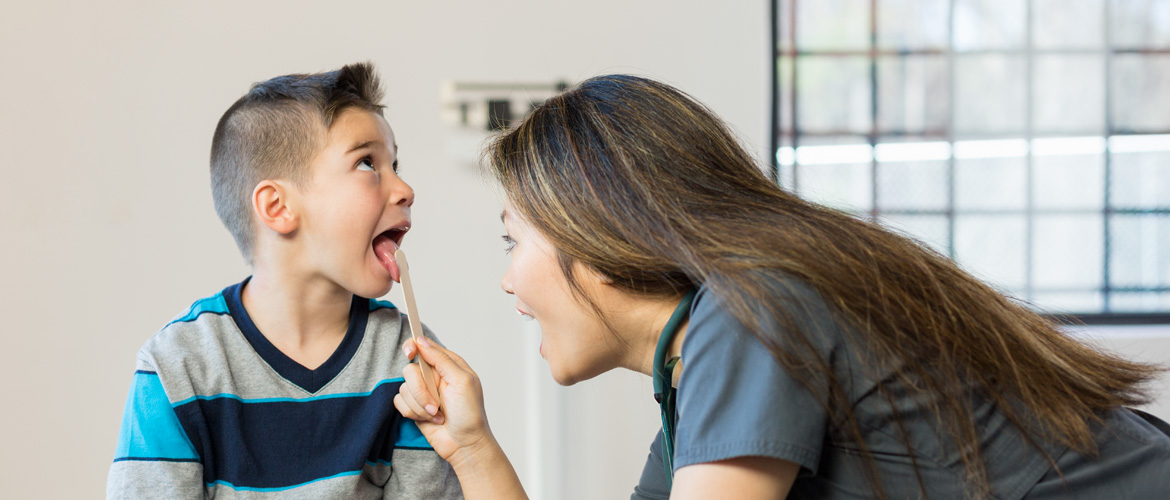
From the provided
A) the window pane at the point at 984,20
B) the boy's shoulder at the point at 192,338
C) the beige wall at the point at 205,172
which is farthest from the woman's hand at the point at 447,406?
the window pane at the point at 984,20

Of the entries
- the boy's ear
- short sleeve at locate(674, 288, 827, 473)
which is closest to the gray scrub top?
short sleeve at locate(674, 288, 827, 473)

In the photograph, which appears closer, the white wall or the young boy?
the young boy

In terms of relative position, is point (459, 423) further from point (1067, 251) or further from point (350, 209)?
point (1067, 251)

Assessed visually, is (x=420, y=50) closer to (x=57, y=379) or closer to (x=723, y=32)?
(x=723, y=32)

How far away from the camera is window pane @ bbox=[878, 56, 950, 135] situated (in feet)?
8.68

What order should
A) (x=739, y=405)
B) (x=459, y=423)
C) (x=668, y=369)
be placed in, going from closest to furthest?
(x=739, y=405) → (x=668, y=369) → (x=459, y=423)

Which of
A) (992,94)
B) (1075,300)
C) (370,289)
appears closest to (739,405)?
(370,289)

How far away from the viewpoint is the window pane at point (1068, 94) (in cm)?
266

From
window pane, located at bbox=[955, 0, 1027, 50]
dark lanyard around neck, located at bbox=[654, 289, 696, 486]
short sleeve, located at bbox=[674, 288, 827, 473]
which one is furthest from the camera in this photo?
window pane, located at bbox=[955, 0, 1027, 50]

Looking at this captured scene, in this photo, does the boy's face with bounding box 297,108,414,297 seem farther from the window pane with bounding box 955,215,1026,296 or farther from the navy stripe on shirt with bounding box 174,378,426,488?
the window pane with bounding box 955,215,1026,296

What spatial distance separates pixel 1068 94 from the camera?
8.76 feet

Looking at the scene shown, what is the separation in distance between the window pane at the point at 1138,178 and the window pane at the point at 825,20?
926 mm

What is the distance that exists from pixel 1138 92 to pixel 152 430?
2917 millimetres

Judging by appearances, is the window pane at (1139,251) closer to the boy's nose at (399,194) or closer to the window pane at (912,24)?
the window pane at (912,24)
